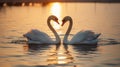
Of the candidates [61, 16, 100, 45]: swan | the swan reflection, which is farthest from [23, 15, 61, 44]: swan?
the swan reflection

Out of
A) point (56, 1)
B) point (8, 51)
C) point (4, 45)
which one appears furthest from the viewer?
point (56, 1)

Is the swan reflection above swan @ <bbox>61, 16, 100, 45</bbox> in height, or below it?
below

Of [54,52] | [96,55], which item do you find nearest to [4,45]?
[54,52]

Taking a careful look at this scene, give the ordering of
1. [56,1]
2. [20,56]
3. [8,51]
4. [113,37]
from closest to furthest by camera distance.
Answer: [20,56]
[8,51]
[113,37]
[56,1]

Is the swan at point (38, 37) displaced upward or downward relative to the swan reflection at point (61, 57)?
upward

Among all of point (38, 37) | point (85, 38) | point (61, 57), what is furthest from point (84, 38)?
point (61, 57)

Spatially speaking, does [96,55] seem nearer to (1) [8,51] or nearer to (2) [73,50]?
(2) [73,50]

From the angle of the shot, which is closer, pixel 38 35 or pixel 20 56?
pixel 20 56

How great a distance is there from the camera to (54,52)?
20047 millimetres

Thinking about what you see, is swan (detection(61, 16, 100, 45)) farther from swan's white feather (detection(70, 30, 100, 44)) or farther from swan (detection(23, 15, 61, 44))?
swan (detection(23, 15, 61, 44))

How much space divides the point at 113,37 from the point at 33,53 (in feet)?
19.5

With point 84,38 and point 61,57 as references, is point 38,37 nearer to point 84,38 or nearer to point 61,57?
point 84,38

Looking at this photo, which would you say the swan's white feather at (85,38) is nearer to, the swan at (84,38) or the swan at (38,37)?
the swan at (84,38)

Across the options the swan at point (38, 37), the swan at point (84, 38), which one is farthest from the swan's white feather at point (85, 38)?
the swan at point (38, 37)
